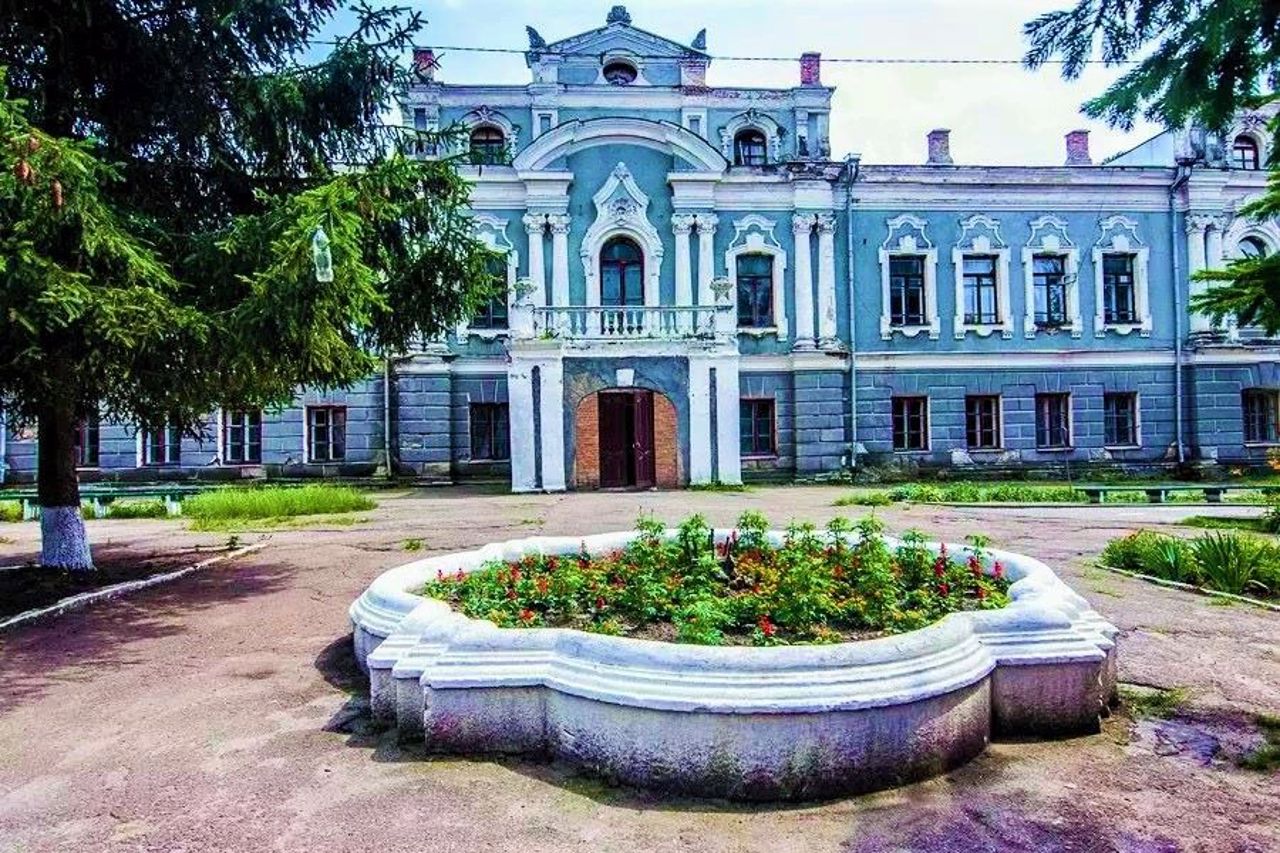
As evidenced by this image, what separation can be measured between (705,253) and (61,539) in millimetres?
16190

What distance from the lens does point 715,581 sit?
5.15 meters

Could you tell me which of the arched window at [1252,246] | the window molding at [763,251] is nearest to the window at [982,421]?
the window molding at [763,251]

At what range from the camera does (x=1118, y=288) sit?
22.9 meters

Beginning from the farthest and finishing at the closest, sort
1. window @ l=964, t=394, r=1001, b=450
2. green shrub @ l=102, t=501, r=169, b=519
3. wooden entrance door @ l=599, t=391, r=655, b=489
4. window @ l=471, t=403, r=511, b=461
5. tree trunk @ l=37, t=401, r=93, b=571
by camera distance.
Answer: window @ l=964, t=394, r=1001, b=450
window @ l=471, t=403, r=511, b=461
wooden entrance door @ l=599, t=391, r=655, b=489
green shrub @ l=102, t=501, r=169, b=519
tree trunk @ l=37, t=401, r=93, b=571

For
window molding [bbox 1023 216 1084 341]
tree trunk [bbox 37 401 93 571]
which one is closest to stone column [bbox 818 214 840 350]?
window molding [bbox 1023 216 1084 341]

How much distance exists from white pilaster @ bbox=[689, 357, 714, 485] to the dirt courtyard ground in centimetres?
1301

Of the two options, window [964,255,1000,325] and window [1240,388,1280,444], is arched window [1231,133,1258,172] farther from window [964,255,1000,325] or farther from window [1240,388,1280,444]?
window [964,255,1000,325]

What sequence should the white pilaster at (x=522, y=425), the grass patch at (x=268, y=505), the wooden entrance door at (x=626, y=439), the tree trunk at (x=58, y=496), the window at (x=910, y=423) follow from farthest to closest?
the window at (x=910, y=423), the wooden entrance door at (x=626, y=439), the white pilaster at (x=522, y=425), the grass patch at (x=268, y=505), the tree trunk at (x=58, y=496)

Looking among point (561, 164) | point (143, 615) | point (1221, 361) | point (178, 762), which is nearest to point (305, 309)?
point (143, 615)

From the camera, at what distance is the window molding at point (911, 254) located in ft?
72.4

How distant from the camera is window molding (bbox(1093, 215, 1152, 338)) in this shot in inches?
890

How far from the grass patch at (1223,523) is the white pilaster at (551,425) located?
1168cm

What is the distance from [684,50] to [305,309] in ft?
62.1

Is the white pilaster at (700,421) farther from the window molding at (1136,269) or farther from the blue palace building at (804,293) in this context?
the window molding at (1136,269)
